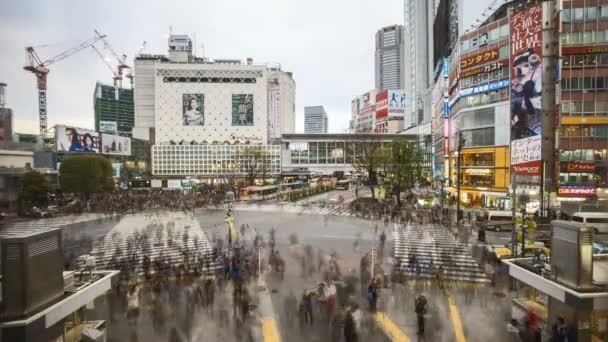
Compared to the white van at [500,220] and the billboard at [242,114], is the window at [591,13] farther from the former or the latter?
the billboard at [242,114]

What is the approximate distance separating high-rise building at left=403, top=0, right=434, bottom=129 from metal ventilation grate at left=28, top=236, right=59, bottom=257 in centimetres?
14382

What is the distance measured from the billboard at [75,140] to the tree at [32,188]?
20785mm

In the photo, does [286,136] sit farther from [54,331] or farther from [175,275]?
[54,331]

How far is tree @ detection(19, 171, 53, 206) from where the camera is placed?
39.3 meters

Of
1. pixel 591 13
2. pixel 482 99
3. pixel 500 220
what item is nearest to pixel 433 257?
pixel 500 220

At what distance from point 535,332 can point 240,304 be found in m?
9.83

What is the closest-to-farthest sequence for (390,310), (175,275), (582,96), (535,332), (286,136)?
(535,332) < (390,310) < (175,275) < (582,96) < (286,136)

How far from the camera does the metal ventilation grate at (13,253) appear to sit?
677cm

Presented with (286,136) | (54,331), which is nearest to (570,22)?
(54,331)

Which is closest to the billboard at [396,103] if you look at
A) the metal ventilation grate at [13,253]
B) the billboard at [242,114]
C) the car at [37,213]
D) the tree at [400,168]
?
the billboard at [242,114]

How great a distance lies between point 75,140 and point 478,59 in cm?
6560

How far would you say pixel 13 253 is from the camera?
22.2 ft

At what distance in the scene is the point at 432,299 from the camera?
1366 centimetres

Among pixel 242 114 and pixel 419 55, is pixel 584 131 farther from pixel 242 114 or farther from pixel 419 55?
pixel 419 55
